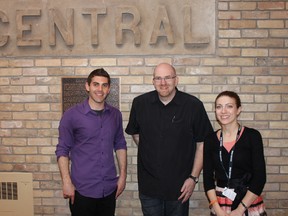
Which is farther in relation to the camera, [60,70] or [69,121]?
[60,70]

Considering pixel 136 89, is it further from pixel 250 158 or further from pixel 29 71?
pixel 250 158

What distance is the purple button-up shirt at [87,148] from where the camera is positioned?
106 inches

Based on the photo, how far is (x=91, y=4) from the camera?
11.1 feet

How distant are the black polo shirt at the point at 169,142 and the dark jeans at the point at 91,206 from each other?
0.33 meters

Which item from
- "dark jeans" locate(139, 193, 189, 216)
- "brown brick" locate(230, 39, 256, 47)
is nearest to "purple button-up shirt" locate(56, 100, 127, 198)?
"dark jeans" locate(139, 193, 189, 216)

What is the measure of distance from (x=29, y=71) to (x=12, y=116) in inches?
21.6

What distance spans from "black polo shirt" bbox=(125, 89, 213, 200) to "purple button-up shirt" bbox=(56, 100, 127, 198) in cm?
34

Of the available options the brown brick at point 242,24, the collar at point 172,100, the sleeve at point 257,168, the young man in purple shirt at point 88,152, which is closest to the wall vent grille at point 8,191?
the young man in purple shirt at point 88,152

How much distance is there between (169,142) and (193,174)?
37cm

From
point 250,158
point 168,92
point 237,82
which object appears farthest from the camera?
point 237,82

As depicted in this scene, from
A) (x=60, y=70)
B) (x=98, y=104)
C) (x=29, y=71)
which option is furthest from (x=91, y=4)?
(x=98, y=104)

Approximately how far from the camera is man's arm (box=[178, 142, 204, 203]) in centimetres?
271

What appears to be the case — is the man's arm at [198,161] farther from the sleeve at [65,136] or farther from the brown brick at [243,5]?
the brown brick at [243,5]

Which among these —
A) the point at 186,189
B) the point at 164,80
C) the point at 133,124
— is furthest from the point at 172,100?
the point at 186,189
